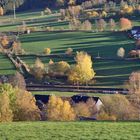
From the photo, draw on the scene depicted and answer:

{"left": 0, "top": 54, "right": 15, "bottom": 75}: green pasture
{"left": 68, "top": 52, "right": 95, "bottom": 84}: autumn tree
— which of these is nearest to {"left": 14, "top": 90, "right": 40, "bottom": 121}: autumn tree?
{"left": 68, "top": 52, "right": 95, "bottom": 84}: autumn tree

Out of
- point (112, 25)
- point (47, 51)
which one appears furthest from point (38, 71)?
point (112, 25)

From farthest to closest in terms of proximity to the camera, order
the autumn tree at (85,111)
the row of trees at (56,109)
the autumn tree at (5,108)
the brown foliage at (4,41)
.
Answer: the brown foliage at (4,41), the autumn tree at (85,111), the row of trees at (56,109), the autumn tree at (5,108)

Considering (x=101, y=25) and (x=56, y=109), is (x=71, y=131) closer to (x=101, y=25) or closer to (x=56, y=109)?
(x=56, y=109)

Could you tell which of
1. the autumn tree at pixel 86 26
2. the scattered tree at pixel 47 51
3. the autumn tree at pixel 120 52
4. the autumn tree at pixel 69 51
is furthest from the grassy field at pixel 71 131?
the autumn tree at pixel 86 26

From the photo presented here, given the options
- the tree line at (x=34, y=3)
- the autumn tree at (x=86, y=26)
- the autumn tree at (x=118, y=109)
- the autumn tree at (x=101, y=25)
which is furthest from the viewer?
the tree line at (x=34, y=3)

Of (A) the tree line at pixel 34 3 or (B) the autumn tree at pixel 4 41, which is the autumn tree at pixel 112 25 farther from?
(A) the tree line at pixel 34 3

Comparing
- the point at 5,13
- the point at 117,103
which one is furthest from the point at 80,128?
the point at 5,13
